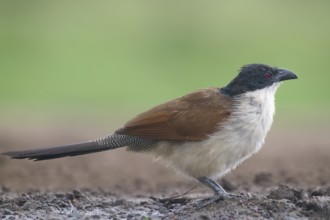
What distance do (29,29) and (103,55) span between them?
2.56 meters

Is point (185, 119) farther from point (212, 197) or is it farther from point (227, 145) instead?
point (212, 197)

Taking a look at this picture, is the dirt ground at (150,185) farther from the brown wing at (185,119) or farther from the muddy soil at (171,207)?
the brown wing at (185,119)

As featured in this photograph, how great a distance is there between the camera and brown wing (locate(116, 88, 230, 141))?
23.7ft

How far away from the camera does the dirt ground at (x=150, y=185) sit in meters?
6.77

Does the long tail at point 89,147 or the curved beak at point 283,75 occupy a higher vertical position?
the curved beak at point 283,75

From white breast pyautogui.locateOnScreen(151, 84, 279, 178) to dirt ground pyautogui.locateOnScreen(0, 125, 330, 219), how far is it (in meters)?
0.30

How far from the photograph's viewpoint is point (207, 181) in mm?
7324

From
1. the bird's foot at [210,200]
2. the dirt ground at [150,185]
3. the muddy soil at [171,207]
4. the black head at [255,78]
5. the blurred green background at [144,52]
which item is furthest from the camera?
the blurred green background at [144,52]

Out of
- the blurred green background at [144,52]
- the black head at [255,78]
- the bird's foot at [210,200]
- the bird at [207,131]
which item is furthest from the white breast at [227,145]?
the blurred green background at [144,52]

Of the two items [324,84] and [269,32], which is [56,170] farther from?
[269,32]

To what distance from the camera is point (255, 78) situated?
24.7 feet

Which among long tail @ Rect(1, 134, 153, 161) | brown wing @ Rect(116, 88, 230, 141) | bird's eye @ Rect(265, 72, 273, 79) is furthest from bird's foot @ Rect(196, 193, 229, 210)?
bird's eye @ Rect(265, 72, 273, 79)

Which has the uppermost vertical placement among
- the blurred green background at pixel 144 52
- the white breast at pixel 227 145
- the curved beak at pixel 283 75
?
the blurred green background at pixel 144 52

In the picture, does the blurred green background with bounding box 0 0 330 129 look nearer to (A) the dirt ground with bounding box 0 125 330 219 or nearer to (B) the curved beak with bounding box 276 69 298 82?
Result: (A) the dirt ground with bounding box 0 125 330 219
